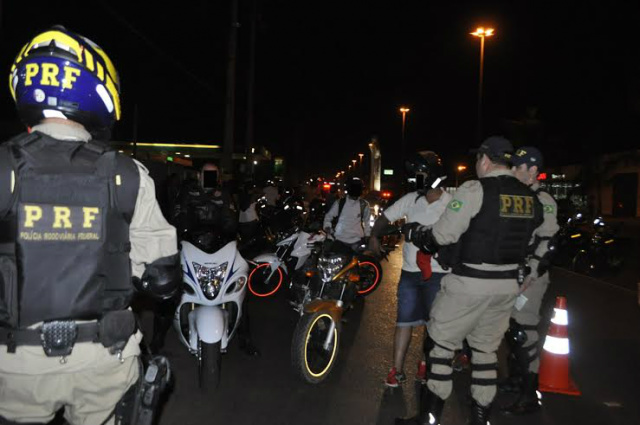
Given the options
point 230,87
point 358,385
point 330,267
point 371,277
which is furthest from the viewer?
point 230,87

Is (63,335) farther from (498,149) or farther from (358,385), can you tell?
(358,385)

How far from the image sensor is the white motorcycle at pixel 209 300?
470cm

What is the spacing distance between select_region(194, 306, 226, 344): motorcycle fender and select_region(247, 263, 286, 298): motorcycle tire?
4010 millimetres

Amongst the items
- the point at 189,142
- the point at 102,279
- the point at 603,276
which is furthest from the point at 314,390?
the point at 189,142

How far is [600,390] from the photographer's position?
516 centimetres

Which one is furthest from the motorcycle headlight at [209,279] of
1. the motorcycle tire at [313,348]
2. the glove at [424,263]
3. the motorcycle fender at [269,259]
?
the motorcycle fender at [269,259]

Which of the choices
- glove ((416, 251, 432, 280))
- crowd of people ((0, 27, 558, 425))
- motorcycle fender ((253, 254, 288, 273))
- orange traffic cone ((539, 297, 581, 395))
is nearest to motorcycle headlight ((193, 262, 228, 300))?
glove ((416, 251, 432, 280))

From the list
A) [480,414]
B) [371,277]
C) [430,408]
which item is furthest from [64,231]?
[371,277]

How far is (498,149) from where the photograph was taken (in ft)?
13.0

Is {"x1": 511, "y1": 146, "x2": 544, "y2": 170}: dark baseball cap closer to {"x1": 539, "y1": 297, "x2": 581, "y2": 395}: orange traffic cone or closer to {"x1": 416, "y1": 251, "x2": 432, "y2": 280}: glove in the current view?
{"x1": 416, "y1": 251, "x2": 432, "y2": 280}: glove

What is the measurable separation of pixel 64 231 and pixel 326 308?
3.24m

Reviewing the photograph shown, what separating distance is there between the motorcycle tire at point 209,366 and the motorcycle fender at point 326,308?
839 mm

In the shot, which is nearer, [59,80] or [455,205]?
[59,80]

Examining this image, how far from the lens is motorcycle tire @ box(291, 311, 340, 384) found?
4777mm
